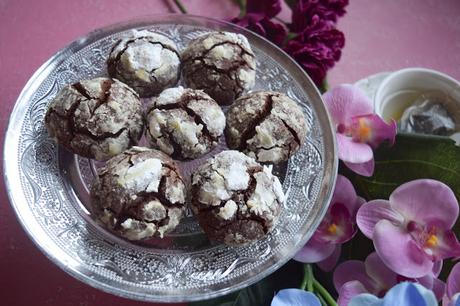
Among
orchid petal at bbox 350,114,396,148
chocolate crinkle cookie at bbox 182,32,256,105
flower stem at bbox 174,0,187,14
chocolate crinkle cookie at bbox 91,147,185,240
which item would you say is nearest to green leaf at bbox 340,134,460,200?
orchid petal at bbox 350,114,396,148

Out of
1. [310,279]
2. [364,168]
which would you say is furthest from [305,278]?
[364,168]

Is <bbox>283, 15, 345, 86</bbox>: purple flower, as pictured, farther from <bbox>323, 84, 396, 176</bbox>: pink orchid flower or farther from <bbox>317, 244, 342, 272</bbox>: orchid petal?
<bbox>317, 244, 342, 272</bbox>: orchid petal

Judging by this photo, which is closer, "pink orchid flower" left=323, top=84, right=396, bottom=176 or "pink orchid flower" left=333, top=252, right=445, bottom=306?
"pink orchid flower" left=333, top=252, right=445, bottom=306

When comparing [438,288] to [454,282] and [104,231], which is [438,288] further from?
[104,231]

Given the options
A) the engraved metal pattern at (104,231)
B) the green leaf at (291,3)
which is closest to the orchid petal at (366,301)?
the engraved metal pattern at (104,231)

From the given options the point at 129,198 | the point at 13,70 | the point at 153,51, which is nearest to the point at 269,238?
the point at 129,198

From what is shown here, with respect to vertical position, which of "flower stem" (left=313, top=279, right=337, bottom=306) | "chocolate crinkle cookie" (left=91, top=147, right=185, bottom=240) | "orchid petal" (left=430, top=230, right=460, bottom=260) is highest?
"chocolate crinkle cookie" (left=91, top=147, right=185, bottom=240)

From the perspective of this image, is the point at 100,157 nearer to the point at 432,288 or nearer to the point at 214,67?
the point at 214,67

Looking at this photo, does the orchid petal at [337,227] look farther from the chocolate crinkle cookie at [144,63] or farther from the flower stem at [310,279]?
the chocolate crinkle cookie at [144,63]
